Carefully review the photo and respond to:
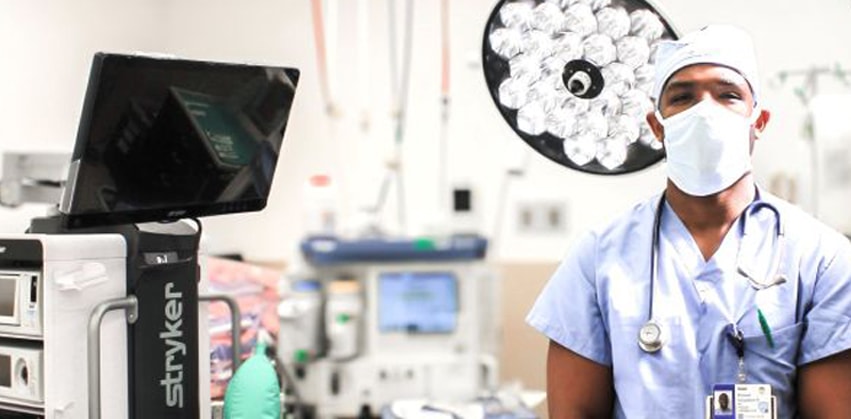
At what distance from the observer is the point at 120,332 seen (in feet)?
5.18

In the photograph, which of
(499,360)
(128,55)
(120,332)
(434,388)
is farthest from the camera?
(499,360)

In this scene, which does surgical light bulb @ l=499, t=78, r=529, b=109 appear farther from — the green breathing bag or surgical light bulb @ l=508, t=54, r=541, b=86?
the green breathing bag

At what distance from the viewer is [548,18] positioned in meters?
1.65

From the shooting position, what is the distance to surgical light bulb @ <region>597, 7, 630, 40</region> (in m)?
1.62

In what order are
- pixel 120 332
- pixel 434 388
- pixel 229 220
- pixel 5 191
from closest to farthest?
pixel 120 332, pixel 5 191, pixel 434 388, pixel 229 220

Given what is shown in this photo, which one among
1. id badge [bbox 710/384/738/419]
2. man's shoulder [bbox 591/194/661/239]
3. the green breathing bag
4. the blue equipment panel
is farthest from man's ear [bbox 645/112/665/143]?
the blue equipment panel

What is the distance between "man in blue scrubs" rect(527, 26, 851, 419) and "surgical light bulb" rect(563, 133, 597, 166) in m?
0.20

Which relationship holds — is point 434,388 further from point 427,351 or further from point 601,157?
point 601,157

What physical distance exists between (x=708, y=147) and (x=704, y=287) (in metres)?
0.24

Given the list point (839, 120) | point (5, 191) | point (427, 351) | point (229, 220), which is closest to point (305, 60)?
point (229, 220)

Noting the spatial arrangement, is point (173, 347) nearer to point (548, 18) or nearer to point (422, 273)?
point (548, 18)

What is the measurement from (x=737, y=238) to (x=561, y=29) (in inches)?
20.8

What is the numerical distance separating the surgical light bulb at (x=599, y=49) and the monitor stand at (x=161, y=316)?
876 millimetres

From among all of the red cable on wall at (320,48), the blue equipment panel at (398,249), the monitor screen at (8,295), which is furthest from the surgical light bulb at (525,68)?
the red cable on wall at (320,48)
